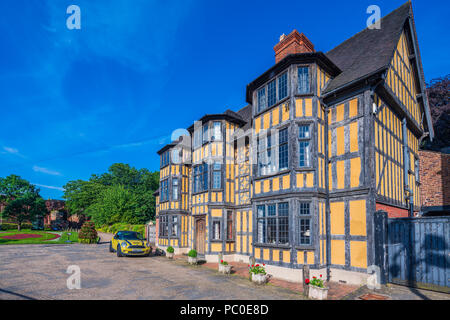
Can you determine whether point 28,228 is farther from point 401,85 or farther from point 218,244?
point 401,85

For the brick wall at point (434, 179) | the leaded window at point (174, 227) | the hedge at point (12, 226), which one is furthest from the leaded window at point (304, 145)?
the hedge at point (12, 226)

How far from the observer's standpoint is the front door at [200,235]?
61.6ft

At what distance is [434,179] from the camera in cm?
1625

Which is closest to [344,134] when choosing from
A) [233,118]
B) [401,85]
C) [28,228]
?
[401,85]

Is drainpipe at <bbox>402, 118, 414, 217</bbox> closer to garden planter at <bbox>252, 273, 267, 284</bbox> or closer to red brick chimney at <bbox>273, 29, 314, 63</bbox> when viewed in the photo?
red brick chimney at <bbox>273, 29, 314, 63</bbox>

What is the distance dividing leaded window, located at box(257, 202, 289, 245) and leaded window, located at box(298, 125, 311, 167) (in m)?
1.98

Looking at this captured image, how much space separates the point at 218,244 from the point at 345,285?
8630 mm

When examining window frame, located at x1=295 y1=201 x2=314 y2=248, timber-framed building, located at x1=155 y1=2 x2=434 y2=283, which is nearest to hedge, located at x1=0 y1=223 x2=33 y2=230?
timber-framed building, located at x1=155 y1=2 x2=434 y2=283

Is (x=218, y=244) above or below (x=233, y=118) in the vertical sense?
below

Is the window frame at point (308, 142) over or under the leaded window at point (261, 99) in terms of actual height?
under

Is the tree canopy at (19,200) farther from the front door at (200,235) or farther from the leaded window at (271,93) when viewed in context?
the leaded window at (271,93)

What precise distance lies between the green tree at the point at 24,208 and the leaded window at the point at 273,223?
58.2 metres
